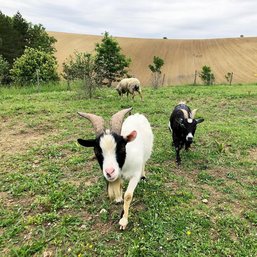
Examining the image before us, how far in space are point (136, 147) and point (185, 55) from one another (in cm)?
4911

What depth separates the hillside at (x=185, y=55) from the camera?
4256 cm

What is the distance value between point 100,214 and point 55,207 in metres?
0.71

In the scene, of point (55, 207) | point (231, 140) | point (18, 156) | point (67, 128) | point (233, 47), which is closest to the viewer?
point (55, 207)

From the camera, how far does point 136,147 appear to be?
4297mm

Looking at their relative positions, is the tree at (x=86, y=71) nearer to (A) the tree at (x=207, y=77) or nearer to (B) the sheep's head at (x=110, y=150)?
(B) the sheep's head at (x=110, y=150)

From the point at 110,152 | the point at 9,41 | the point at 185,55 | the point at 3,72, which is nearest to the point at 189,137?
the point at 110,152

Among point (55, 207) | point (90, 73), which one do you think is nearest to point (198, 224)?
point (55, 207)

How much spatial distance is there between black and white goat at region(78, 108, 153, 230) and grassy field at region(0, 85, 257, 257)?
1.52ft

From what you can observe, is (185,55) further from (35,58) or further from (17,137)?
(17,137)

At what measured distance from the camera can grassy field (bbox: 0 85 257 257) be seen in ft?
12.4

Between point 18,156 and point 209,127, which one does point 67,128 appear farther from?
point 209,127

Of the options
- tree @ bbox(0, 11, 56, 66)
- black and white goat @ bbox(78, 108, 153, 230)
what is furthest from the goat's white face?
tree @ bbox(0, 11, 56, 66)

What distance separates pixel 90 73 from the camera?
46.6 ft

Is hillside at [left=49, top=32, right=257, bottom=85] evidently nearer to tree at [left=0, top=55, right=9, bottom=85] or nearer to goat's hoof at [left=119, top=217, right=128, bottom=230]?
tree at [left=0, top=55, right=9, bottom=85]
